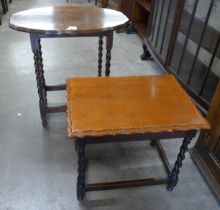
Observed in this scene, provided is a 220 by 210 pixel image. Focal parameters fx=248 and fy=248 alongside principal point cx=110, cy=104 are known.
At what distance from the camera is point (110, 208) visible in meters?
1.34

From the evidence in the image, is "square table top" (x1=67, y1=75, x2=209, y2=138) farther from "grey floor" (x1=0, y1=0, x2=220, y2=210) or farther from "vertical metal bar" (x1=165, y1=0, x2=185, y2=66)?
"vertical metal bar" (x1=165, y1=0, x2=185, y2=66)

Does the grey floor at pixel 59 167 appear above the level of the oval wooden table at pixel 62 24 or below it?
below

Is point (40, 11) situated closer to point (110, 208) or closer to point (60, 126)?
point (60, 126)

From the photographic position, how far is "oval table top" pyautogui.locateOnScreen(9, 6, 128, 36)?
139 cm

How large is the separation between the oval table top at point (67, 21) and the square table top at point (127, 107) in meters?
0.31

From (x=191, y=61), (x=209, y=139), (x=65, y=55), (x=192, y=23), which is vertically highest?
(x=192, y=23)

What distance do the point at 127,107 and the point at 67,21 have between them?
2.35 feet

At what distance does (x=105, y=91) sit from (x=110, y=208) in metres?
0.63

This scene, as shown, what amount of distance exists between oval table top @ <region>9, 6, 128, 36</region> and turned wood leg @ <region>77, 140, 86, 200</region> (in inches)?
26.2

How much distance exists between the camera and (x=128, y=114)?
112 cm

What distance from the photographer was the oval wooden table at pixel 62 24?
139 cm

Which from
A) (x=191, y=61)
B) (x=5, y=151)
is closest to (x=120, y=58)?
(x=191, y=61)

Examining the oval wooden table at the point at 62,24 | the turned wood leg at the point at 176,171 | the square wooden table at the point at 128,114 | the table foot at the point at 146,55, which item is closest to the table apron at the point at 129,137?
the square wooden table at the point at 128,114

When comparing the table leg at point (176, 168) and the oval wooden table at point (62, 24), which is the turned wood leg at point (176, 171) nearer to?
the table leg at point (176, 168)
